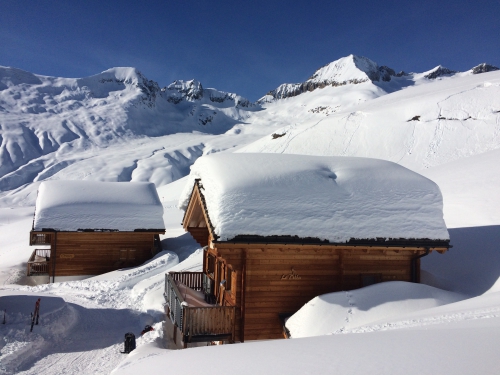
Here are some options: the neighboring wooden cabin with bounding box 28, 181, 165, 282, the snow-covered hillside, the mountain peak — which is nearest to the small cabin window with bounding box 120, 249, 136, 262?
the neighboring wooden cabin with bounding box 28, 181, 165, 282

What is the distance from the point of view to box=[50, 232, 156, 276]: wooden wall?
66.3 feet

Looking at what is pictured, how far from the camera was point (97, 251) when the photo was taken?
20797 mm

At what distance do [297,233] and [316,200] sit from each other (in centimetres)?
105

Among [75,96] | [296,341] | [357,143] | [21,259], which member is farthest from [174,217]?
[75,96]

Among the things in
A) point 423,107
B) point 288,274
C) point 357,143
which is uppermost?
point 423,107

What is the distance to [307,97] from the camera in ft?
460

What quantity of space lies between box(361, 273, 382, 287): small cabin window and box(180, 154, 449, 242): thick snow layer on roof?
133 cm

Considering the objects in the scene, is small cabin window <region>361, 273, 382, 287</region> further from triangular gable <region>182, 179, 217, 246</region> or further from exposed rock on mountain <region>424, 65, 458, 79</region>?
exposed rock on mountain <region>424, 65, 458, 79</region>

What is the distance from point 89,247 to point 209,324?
14.2 meters

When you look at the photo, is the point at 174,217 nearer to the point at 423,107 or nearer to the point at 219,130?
the point at 423,107

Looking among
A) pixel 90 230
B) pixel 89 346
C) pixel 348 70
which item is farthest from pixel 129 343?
pixel 348 70

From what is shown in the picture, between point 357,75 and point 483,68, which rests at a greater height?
point 483,68

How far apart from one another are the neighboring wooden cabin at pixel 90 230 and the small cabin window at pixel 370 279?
565 inches

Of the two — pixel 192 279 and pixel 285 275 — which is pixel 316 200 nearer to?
pixel 285 275
